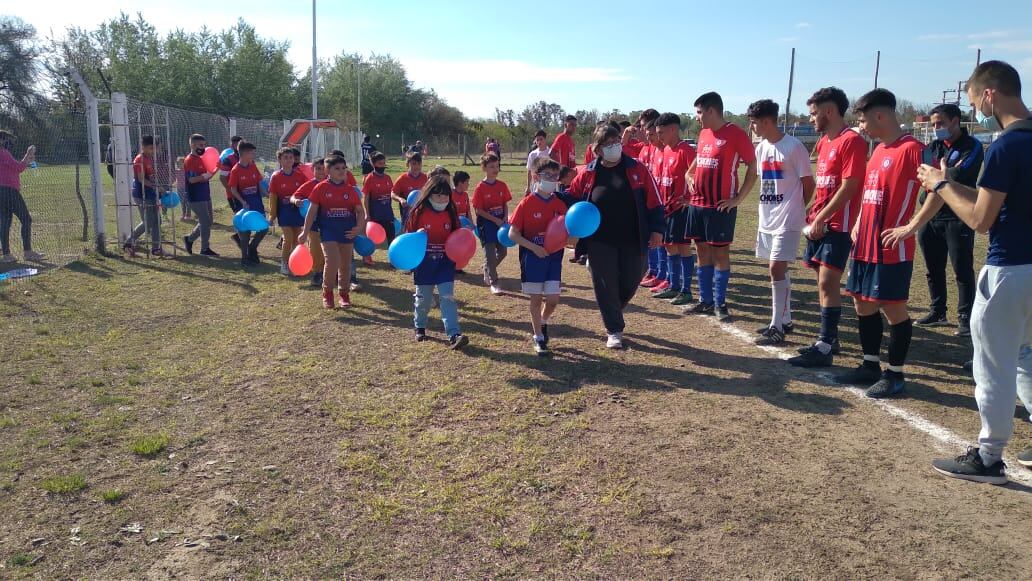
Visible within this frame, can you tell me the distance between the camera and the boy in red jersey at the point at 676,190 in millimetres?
8680

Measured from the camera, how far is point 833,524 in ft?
11.7

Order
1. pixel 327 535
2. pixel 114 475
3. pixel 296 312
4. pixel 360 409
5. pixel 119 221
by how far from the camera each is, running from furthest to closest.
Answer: pixel 119 221
pixel 296 312
pixel 360 409
pixel 114 475
pixel 327 535

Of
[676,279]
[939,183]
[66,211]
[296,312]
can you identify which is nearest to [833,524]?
[939,183]

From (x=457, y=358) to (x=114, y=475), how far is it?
3.10m

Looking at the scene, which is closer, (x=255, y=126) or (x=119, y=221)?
(x=119, y=221)

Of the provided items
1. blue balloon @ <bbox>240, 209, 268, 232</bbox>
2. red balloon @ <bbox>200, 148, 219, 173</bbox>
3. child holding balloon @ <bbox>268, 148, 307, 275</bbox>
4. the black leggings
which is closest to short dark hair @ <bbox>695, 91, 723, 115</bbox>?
child holding balloon @ <bbox>268, 148, 307, 275</bbox>

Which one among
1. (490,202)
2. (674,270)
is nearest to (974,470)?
(674,270)

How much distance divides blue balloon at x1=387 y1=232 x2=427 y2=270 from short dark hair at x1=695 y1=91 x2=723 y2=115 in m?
3.58

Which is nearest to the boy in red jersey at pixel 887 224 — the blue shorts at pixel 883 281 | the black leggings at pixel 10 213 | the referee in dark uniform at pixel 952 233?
the blue shorts at pixel 883 281

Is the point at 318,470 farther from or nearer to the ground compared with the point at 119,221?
nearer to the ground

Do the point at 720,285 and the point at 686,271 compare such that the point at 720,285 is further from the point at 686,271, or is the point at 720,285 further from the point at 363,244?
the point at 363,244

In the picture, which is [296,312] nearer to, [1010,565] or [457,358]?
[457,358]

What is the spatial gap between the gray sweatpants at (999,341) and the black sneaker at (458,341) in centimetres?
427

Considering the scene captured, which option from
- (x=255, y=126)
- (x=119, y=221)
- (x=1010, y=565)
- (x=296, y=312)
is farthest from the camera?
(x=255, y=126)
